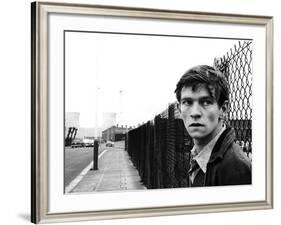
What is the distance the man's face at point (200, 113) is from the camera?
1.46 meters

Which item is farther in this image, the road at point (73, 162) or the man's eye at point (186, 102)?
the man's eye at point (186, 102)

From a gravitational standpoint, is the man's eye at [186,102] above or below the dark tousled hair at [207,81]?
below

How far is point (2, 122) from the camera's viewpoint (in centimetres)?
135

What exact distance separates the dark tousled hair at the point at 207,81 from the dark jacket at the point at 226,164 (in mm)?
116

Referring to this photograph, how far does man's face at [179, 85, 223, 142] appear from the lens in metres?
1.46

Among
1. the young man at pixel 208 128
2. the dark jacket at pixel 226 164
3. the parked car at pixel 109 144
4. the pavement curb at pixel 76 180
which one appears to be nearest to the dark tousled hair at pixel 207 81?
the young man at pixel 208 128

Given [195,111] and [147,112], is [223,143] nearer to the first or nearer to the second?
[195,111]

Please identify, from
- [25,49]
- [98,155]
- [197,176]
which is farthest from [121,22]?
[197,176]

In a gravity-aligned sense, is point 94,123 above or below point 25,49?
below

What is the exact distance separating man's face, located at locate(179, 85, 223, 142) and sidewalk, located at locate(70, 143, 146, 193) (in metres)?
0.22

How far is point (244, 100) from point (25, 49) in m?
0.70

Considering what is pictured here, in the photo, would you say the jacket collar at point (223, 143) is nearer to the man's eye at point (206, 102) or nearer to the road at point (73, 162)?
the man's eye at point (206, 102)

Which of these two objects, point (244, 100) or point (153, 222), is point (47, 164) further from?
point (244, 100)

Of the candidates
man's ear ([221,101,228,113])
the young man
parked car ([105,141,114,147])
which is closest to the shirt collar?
the young man
